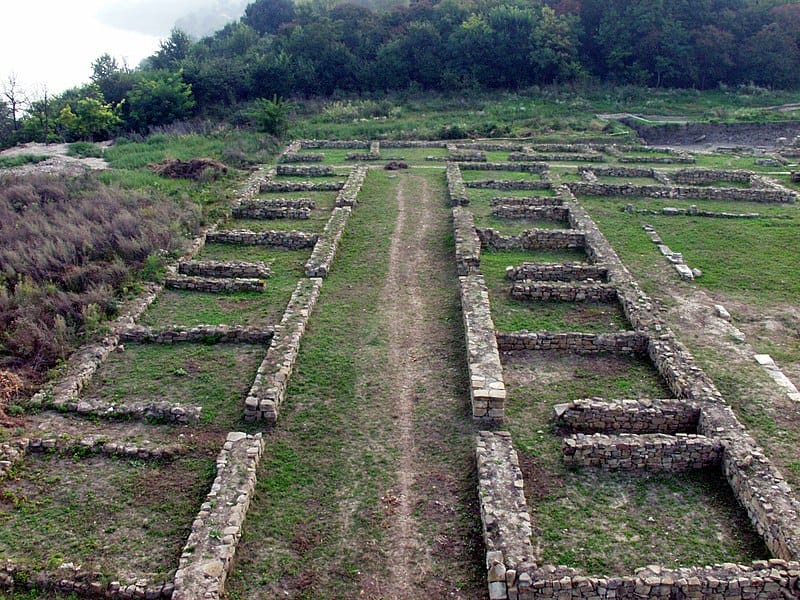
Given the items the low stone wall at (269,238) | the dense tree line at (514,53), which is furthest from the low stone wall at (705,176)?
the dense tree line at (514,53)

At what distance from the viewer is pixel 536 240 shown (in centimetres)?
1800

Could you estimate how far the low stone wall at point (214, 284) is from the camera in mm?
15078

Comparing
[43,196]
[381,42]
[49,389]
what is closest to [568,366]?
[49,389]

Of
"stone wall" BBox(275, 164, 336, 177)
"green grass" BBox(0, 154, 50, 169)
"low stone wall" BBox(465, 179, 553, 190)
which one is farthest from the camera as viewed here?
"green grass" BBox(0, 154, 50, 169)

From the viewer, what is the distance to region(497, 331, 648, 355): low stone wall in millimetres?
12469

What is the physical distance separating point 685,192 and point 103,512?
850 inches

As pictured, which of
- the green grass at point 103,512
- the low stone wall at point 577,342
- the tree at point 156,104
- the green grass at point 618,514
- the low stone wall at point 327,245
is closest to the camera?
the green grass at point 103,512

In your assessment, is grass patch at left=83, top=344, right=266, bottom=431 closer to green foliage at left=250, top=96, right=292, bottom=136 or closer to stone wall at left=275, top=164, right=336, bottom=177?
stone wall at left=275, top=164, right=336, bottom=177

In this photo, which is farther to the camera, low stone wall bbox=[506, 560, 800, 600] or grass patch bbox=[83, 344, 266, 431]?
grass patch bbox=[83, 344, 266, 431]

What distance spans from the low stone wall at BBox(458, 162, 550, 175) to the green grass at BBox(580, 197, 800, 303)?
464 centimetres

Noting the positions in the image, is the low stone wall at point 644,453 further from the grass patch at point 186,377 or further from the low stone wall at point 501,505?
the grass patch at point 186,377

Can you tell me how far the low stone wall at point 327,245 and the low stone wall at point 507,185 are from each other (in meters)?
6.06

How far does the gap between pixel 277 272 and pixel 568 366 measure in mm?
7791

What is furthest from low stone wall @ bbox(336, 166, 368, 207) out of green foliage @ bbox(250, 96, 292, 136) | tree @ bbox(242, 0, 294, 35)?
tree @ bbox(242, 0, 294, 35)
